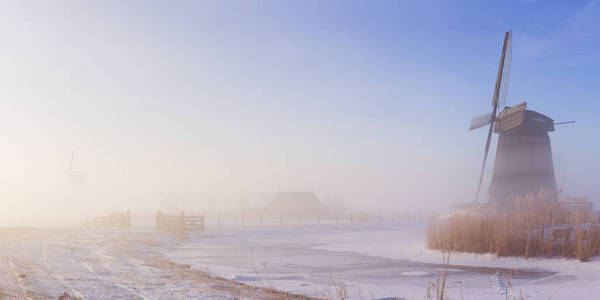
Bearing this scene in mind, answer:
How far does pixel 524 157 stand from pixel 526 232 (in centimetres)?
1471

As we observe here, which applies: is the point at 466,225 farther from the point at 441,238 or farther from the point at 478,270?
the point at 478,270

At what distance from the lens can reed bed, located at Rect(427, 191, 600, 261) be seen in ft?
42.3

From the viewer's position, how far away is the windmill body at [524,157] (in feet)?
87.2

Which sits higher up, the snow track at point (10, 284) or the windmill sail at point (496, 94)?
the windmill sail at point (496, 94)

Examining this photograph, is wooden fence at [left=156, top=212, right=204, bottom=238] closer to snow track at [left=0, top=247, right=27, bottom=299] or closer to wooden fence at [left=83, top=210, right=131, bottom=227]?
wooden fence at [left=83, top=210, right=131, bottom=227]

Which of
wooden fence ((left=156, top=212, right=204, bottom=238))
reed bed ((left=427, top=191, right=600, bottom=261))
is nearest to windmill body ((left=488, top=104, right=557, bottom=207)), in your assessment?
reed bed ((left=427, top=191, right=600, bottom=261))

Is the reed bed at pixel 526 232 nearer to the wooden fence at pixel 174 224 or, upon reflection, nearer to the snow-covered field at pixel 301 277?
the snow-covered field at pixel 301 277

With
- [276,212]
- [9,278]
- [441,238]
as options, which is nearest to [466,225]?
[441,238]

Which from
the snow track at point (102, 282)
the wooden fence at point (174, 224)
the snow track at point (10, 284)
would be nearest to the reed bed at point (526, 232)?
the snow track at point (102, 282)

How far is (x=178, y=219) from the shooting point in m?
32.0

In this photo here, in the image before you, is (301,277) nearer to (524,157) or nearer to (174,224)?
(524,157)

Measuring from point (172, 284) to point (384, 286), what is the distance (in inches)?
164

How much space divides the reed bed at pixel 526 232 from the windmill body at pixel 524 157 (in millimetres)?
10979

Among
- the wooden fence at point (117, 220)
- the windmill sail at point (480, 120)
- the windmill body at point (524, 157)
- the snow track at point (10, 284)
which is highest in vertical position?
the windmill sail at point (480, 120)
